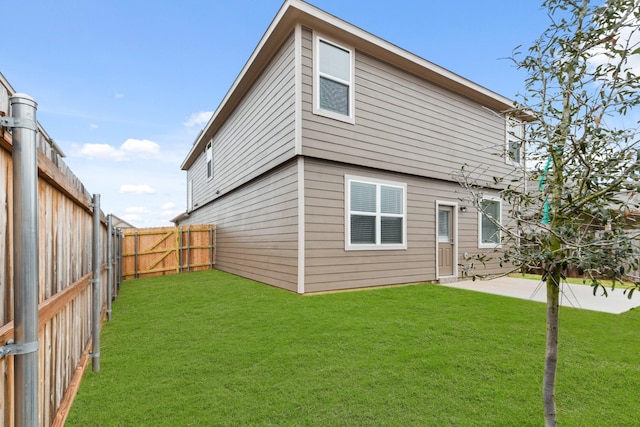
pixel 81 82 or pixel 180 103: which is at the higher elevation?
pixel 180 103

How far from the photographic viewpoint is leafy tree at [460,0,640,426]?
63.5 inches

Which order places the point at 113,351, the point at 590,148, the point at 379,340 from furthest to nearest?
the point at 379,340 → the point at 113,351 → the point at 590,148

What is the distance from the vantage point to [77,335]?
2.77 meters

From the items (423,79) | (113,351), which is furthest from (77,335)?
(423,79)

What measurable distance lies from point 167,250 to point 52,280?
9.60 metres

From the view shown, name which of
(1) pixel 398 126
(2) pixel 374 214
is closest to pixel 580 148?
(2) pixel 374 214

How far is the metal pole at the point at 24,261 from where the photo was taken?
3.84 feet

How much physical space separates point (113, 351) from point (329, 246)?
3964 mm

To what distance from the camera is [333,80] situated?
21.7 feet

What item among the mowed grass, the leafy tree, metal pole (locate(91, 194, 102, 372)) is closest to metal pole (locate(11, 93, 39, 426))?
the mowed grass

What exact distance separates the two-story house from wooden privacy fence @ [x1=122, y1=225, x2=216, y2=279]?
7.76 ft

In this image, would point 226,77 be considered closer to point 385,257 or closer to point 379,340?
point 385,257

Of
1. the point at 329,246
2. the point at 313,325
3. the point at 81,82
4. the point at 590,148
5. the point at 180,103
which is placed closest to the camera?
the point at 590,148

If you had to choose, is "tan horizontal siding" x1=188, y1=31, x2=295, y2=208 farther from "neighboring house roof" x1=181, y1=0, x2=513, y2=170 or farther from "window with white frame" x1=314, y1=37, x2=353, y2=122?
"window with white frame" x1=314, y1=37, x2=353, y2=122
